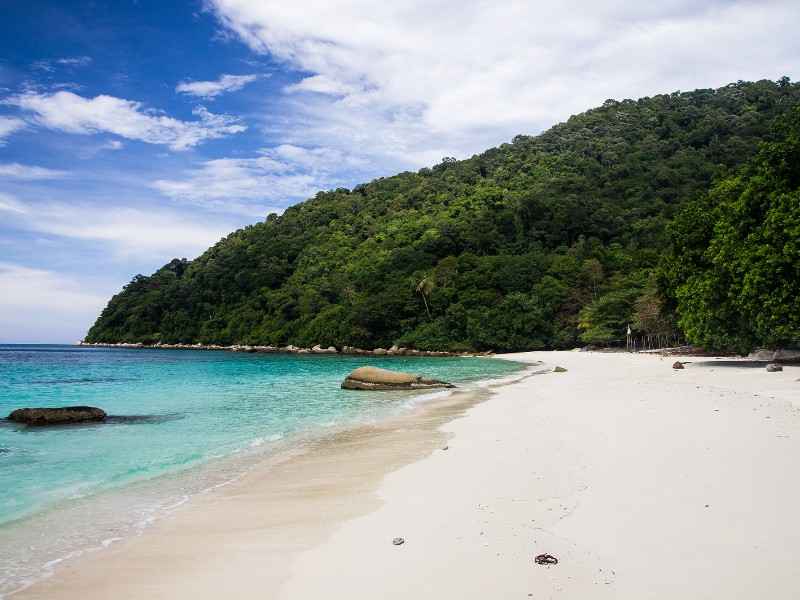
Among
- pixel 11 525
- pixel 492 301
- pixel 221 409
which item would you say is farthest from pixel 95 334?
pixel 11 525

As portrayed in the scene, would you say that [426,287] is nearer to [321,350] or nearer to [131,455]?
[321,350]

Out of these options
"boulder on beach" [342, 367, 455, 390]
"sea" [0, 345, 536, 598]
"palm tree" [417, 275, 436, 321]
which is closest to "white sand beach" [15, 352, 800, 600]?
"sea" [0, 345, 536, 598]

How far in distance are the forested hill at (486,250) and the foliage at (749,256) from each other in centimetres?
901

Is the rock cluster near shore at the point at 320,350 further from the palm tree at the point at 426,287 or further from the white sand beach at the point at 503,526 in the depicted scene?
the white sand beach at the point at 503,526

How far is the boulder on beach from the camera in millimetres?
23750

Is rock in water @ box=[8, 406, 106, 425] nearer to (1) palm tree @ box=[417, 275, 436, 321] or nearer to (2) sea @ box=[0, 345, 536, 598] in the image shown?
(2) sea @ box=[0, 345, 536, 598]

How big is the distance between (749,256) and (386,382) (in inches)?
616

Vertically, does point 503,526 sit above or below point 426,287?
below

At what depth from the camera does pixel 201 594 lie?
4293 mm

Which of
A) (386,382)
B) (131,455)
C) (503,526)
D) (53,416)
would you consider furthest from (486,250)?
(503,526)

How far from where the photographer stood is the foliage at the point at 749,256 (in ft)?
56.0

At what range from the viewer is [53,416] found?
49.6 ft

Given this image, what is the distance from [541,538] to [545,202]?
299 feet

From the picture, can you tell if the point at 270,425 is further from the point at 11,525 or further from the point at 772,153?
the point at 772,153
